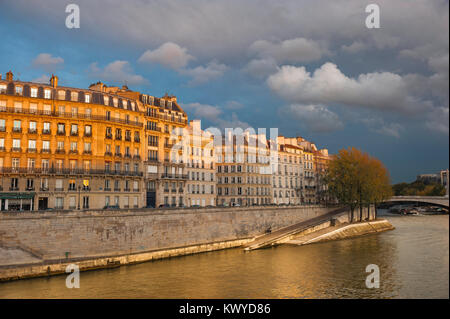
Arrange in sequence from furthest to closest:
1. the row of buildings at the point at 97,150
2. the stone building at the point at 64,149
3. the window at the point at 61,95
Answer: the window at the point at 61,95
the row of buildings at the point at 97,150
the stone building at the point at 64,149

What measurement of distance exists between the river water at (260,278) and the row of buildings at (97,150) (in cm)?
1482

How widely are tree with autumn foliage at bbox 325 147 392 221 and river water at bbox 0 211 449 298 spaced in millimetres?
24922

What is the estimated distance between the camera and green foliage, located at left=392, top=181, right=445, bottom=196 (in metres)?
111

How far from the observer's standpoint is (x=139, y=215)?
4050cm

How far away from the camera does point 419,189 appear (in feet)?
441

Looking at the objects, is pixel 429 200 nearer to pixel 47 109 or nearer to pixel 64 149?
pixel 64 149

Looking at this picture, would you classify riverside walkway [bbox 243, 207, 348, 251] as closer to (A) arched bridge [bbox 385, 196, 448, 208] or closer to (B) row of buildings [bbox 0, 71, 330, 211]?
(B) row of buildings [bbox 0, 71, 330, 211]

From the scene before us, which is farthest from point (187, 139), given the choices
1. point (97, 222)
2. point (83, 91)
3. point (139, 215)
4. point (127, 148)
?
point (97, 222)

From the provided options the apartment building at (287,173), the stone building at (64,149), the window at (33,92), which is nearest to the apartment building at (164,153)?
the stone building at (64,149)

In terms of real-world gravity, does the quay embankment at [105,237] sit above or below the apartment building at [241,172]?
below

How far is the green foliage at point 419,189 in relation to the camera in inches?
4377

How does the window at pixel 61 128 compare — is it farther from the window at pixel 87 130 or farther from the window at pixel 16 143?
the window at pixel 16 143

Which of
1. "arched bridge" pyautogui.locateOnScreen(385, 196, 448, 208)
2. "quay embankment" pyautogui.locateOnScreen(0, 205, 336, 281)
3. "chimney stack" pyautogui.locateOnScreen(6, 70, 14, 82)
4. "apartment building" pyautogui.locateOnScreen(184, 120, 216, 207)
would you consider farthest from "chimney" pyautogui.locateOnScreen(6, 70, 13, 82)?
"arched bridge" pyautogui.locateOnScreen(385, 196, 448, 208)
